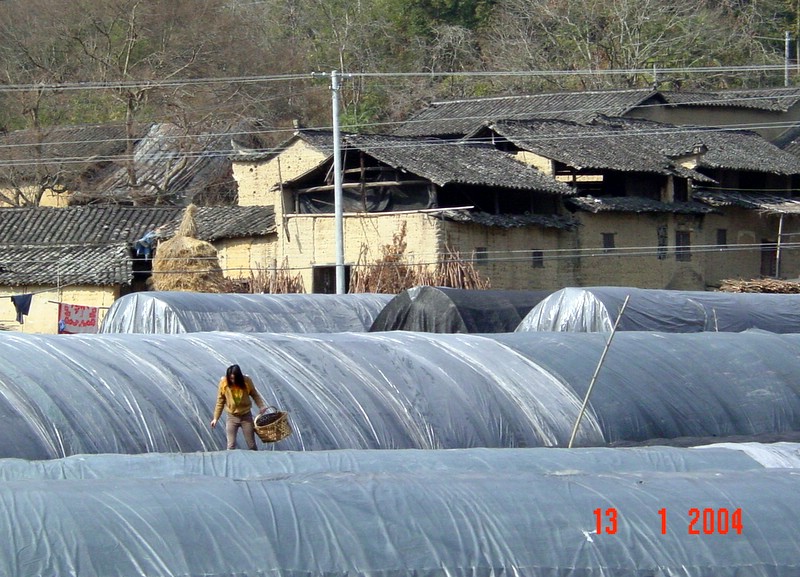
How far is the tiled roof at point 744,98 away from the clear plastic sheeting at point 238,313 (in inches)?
747

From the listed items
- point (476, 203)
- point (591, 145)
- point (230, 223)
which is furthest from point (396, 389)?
point (591, 145)

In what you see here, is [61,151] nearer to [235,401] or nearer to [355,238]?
[355,238]

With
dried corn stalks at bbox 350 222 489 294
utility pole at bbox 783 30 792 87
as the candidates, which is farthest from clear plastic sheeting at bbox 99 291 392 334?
utility pole at bbox 783 30 792 87

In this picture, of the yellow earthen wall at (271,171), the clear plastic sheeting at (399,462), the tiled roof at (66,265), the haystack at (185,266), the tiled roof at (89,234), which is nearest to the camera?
the clear plastic sheeting at (399,462)

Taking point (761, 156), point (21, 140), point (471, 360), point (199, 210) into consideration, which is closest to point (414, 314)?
point (471, 360)

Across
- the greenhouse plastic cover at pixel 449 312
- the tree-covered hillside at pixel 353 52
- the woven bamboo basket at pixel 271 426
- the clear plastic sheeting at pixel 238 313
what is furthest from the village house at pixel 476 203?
the woven bamboo basket at pixel 271 426

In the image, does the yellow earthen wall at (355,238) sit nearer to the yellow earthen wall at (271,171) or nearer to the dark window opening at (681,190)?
the yellow earthen wall at (271,171)

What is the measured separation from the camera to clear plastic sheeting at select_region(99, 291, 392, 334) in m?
15.9

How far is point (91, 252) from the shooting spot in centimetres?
2539

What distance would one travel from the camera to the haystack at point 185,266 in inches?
864

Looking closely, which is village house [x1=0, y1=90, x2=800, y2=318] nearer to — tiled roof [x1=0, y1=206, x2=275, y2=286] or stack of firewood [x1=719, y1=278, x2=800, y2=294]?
tiled roof [x1=0, y1=206, x2=275, y2=286]

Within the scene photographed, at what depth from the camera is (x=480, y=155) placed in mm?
26688

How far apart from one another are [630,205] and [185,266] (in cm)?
1052

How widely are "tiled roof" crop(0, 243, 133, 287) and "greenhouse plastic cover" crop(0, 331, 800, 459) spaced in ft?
43.1
